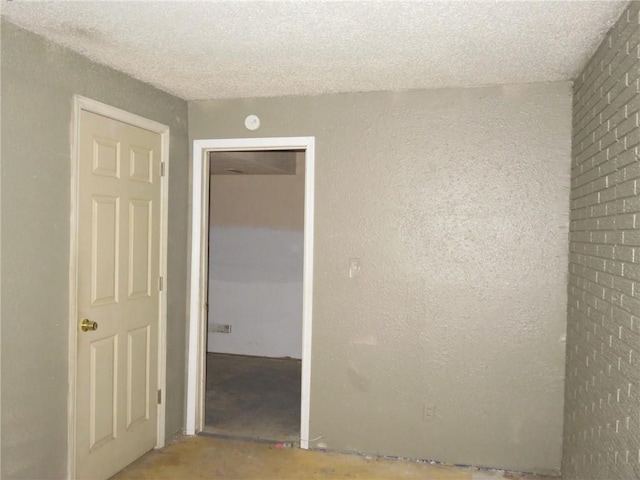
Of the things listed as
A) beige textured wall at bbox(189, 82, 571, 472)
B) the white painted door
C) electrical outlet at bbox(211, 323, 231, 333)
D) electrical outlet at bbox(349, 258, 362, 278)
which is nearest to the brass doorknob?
the white painted door

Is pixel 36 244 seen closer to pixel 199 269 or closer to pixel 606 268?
pixel 199 269

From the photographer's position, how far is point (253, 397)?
4.59m

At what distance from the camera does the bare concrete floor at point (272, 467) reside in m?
3.08

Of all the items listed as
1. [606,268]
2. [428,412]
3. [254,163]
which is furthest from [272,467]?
[254,163]

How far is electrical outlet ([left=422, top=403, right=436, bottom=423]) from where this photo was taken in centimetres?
325

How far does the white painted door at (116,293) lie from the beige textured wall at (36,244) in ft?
0.47

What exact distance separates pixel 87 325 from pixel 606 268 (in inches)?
102

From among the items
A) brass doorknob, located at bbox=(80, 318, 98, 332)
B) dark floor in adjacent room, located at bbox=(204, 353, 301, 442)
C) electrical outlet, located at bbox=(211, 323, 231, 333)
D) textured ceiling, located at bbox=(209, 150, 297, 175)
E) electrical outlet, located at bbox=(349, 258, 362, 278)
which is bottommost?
dark floor in adjacent room, located at bbox=(204, 353, 301, 442)

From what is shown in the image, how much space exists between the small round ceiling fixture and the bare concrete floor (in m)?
2.26

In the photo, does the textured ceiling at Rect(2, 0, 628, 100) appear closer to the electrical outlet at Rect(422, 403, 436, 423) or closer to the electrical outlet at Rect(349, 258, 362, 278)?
the electrical outlet at Rect(349, 258, 362, 278)

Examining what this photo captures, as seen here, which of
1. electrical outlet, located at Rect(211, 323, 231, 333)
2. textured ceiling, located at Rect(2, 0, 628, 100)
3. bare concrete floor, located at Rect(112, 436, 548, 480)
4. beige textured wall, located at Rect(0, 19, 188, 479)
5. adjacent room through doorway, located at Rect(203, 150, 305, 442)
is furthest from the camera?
electrical outlet, located at Rect(211, 323, 231, 333)

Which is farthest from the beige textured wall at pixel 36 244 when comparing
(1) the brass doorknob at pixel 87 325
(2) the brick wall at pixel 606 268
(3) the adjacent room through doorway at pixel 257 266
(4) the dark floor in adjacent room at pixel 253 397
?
(3) the adjacent room through doorway at pixel 257 266

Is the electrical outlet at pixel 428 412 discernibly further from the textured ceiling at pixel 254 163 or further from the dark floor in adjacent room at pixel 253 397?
the textured ceiling at pixel 254 163

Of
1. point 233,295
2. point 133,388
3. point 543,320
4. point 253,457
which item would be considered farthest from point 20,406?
point 233,295
